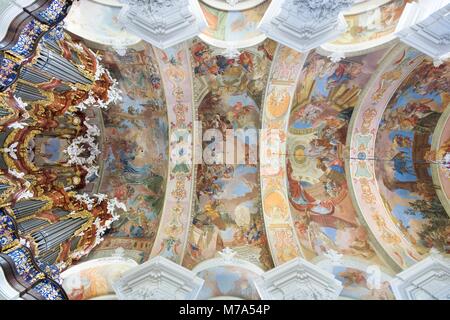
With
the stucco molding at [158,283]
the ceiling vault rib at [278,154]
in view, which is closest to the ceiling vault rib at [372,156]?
the ceiling vault rib at [278,154]

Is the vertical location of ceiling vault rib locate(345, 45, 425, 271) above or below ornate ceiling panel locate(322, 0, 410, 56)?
below

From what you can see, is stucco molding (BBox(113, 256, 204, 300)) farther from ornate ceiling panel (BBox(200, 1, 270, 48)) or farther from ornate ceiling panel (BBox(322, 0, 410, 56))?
ornate ceiling panel (BBox(322, 0, 410, 56))

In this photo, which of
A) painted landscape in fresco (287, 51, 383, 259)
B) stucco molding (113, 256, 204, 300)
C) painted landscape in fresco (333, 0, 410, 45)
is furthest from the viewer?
painted landscape in fresco (287, 51, 383, 259)

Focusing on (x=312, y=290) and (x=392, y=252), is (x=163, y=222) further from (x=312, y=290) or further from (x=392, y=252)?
(x=392, y=252)

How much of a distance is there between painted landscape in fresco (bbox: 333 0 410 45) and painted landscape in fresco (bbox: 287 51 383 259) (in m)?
0.64

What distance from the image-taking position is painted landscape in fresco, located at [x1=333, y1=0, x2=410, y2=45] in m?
8.51

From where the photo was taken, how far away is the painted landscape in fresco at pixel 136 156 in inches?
393

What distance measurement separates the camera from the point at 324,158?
10875 mm

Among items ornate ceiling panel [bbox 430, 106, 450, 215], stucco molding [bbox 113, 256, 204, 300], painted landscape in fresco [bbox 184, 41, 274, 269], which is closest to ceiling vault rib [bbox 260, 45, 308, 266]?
painted landscape in fresco [bbox 184, 41, 274, 269]

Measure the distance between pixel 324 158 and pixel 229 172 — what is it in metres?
2.81

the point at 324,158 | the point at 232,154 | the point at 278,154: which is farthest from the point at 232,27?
the point at 324,158

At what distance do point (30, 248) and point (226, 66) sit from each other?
624 cm
